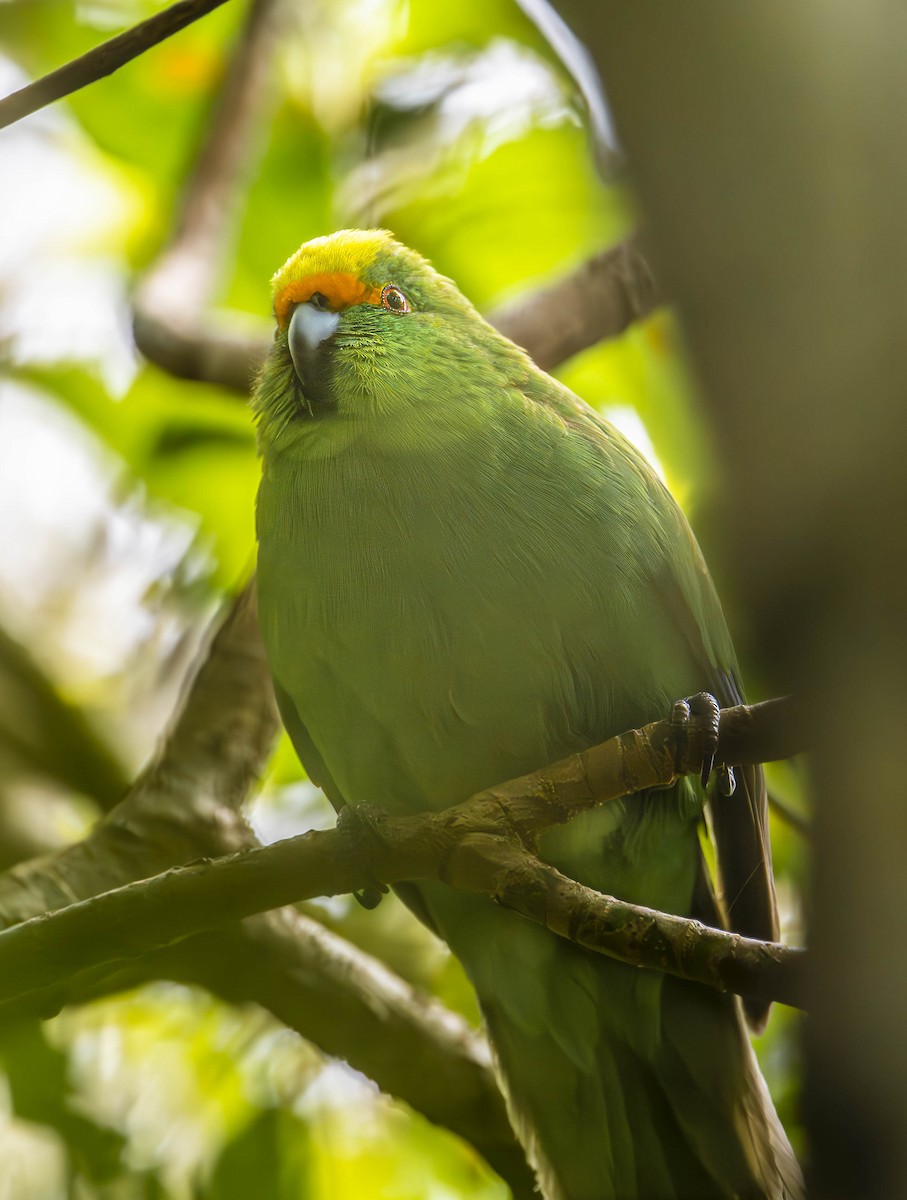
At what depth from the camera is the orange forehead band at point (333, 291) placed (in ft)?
9.33

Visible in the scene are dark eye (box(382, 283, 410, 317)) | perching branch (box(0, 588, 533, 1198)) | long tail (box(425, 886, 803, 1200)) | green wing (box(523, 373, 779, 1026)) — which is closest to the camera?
green wing (box(523, 373, 779, 1026))

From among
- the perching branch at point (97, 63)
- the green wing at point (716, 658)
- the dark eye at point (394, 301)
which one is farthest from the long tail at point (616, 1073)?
the perching branch at point (97, 63)

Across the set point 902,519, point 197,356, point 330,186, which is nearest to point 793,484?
point 902,519

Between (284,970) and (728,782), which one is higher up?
(728,782)

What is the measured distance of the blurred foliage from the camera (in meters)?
3.28

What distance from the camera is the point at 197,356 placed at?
3.84 meters

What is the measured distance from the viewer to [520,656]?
2.45 metres

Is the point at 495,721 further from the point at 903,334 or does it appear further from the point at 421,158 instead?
the point at 421,158

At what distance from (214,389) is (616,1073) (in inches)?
101

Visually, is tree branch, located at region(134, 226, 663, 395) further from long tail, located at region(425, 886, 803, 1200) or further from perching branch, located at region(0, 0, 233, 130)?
perching branch, located at region(0, 0, 233, 130)

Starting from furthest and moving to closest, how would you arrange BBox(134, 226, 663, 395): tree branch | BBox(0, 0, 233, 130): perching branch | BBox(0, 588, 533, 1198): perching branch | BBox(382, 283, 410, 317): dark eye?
BBox(134, 226, 663, 395): tree branch, BBox(0, 588, 533, 1198): perching branch, BBox(382, 283, 410, 317): dark eye, BBox(0, 0, 233, 130): perching branch

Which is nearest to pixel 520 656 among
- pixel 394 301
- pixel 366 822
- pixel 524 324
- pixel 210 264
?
pixel 366 822

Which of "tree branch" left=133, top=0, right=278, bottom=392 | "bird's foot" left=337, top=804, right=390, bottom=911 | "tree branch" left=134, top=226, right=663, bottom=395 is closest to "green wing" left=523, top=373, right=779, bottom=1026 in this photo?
"bird's foot" left=337, top=804, right=390, bottom=911

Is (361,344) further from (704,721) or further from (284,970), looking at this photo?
(284,970)
